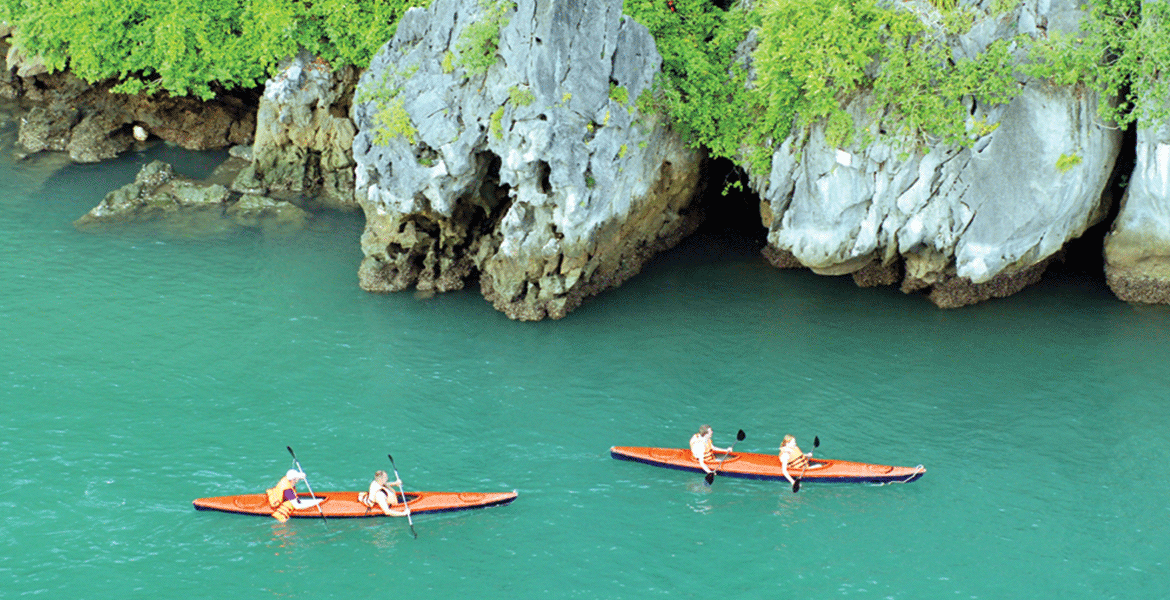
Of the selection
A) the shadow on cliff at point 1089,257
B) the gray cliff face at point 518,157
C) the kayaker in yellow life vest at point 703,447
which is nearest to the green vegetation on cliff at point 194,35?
the gray cliff face at point 518,157

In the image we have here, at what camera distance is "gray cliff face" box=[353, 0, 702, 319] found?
77.4 ft

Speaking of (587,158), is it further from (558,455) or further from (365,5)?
(365,5)

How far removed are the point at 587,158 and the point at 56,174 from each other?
20.2 m

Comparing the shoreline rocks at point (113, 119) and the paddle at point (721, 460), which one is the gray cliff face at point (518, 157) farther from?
the shoreline rocks at point (113, 119)

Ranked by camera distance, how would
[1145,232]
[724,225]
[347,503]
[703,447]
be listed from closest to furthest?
[347,503] → [703,447] → [1145,232] → [724,225]

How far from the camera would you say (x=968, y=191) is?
23859mm

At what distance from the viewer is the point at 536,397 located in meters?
22.3

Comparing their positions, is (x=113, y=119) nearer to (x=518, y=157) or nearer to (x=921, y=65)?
(x=518, y=157)

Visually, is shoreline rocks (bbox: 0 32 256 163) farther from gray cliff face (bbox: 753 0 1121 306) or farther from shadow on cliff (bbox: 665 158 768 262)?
gray cliff face (bbox: 753 0 1121 306)

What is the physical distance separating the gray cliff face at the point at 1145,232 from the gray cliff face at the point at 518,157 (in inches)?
421

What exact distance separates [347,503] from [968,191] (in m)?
15.9

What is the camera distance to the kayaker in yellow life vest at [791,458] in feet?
63.4

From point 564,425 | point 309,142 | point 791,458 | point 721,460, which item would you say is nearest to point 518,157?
point 564,425

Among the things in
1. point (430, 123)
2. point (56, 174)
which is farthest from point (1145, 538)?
point (56, 174)
